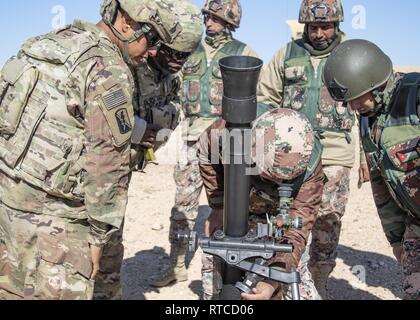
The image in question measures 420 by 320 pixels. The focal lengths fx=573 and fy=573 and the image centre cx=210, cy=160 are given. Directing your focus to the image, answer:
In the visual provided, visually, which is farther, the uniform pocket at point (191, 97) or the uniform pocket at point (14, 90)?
the uniform pocket at point (191, 97)

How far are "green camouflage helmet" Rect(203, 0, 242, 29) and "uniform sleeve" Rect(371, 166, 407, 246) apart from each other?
2568mm

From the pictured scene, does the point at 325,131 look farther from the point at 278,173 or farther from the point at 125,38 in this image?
the point at 125,38

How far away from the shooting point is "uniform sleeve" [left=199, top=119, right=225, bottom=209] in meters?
3.48

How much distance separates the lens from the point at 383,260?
636 cm

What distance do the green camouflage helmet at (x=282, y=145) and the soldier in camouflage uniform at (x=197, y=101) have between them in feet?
7.77

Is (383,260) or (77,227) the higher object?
(77,227)

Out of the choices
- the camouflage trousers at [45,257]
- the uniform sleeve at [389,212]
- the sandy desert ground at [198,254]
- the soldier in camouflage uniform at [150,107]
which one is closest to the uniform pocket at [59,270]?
the camouflage trousers at [45,257]

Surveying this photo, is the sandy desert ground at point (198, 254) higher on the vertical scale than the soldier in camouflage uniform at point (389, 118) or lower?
lower

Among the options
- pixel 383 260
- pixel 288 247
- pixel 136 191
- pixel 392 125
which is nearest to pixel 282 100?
pixel 392 125

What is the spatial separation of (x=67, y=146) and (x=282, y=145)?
1.11 metres

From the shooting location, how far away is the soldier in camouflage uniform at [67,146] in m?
2.82

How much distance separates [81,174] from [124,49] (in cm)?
70

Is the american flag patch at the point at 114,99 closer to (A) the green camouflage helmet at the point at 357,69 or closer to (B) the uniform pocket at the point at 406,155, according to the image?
(A) the green camouflage helmet at the point at 357,69
